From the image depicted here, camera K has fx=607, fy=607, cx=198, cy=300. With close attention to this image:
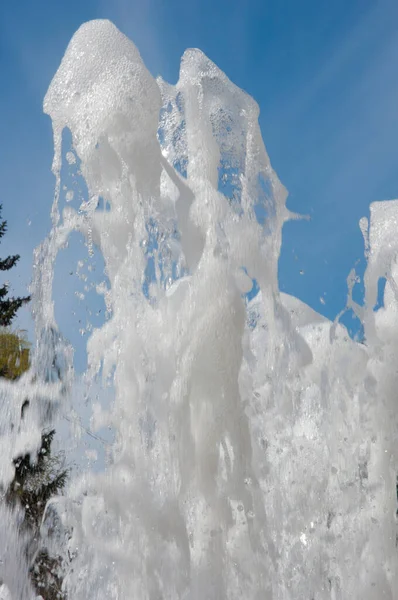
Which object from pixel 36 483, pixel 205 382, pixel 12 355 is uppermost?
pixel 12 355

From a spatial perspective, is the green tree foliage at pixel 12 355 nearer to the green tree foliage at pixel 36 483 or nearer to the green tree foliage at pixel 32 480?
the green tree foliage at pixel 32 480

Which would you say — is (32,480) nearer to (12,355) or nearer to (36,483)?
(36,483)

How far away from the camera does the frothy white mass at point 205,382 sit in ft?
11.7

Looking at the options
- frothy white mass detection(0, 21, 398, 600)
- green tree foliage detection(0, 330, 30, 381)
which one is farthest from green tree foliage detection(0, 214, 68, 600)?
frothy white mass detection(0, 21, 398, 600)

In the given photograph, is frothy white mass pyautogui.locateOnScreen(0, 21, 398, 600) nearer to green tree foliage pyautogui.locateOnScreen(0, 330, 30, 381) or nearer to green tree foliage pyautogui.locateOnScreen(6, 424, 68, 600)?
green tree foliage pyautogui.locateOnScreen(6, 424, 68, 600)

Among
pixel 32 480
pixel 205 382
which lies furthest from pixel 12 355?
pixel 205 382

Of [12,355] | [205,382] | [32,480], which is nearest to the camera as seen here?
[205,382]

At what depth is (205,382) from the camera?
12.2 ft

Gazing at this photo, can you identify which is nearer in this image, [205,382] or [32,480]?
[205,382]

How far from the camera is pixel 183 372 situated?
377cm

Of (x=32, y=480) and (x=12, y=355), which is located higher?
(x=12, y=355)

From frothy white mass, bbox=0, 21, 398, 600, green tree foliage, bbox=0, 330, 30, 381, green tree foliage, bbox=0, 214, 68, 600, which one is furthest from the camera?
green tree foliage, bbox=0, 330, 30, 381

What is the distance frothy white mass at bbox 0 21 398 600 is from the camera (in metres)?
3.56

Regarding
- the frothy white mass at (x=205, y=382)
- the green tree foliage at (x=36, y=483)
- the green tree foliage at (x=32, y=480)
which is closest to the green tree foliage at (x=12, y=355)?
the green tree foliage at (x=32, y=480)
